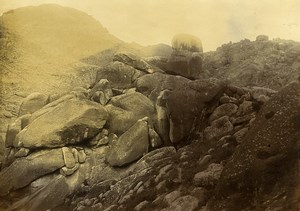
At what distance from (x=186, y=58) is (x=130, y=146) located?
939 cm

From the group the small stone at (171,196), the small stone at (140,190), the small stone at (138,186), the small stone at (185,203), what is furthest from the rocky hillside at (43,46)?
the small stone at (185,203)

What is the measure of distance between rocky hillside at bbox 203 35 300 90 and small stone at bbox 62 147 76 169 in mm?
10246

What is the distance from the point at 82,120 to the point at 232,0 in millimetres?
9516

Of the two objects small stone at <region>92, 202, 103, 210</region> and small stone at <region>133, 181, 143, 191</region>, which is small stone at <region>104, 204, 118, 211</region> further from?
small stone at <region>133, 181, 143, 191</region>

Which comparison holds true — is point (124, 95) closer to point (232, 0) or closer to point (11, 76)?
point (232, 0)

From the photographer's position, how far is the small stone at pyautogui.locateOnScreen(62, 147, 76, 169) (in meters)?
14.5

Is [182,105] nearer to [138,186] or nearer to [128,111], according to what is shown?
[128,111]

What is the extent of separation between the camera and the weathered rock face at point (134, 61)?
62.7 feet

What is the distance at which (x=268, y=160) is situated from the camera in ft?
30.1

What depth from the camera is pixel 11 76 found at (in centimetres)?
2050

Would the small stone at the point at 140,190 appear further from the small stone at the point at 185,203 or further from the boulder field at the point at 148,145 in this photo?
the small stone at the point at 185,203

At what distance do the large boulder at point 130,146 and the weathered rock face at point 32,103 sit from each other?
564 centimetres

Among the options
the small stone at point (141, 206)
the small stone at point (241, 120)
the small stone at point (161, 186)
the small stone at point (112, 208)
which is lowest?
the small stone at point (112, 208)

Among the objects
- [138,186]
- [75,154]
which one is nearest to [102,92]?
[75,154]
